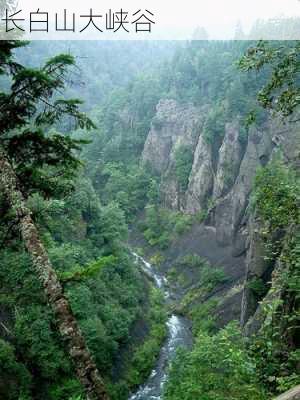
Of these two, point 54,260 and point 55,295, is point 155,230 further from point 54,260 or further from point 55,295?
point 55,295

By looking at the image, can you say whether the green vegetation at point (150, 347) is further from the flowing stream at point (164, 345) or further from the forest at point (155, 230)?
the flowing stream at point (164, 345)

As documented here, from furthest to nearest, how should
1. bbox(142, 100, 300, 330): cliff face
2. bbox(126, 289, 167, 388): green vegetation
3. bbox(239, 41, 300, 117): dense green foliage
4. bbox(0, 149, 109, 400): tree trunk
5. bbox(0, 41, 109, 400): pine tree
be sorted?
bbox(142, 100, 300, 330): cliff face < bbox(126, 289, 167, 388): green vegetation < bbox(239, 41, 300, 117): dense green foliage < bbox(0, 41, 109, 400): pine tree < bbox(0, 149, 109, 400): tree trunk

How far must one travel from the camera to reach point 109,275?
118ft

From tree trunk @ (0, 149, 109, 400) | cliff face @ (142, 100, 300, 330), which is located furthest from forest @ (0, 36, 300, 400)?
cliff face @ (142, 100, 300, 330)

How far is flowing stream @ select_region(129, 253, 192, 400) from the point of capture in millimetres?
26995

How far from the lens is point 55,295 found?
6.15 m

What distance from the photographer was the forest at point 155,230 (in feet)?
24.5

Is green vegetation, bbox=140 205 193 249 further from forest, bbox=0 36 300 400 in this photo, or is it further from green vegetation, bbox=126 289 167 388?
green vegetation, bbox=126 289 167 388

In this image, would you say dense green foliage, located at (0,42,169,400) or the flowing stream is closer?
dense green foliage, located at (0,42,169,400)

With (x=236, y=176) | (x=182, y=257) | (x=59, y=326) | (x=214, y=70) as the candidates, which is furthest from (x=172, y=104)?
(x=59, y=326)

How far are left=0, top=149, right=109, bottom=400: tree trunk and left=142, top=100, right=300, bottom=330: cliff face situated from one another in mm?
25289

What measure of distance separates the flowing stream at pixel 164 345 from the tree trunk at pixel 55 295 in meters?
22.1

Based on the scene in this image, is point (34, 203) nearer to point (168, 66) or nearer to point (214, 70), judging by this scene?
point (214, 70)

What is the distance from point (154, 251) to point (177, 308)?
49.8 ft
